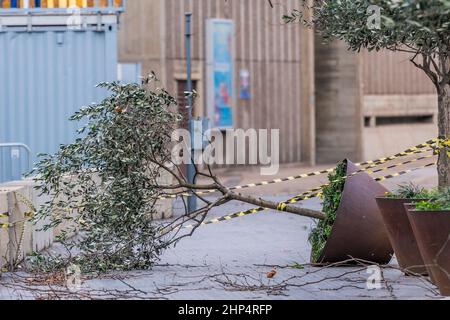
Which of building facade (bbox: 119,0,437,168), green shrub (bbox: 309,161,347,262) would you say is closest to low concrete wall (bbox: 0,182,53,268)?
green shrub (bbox: 309,161,347,262)

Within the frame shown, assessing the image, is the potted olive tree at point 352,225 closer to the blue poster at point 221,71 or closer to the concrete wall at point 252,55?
the concrete wall at point 252,55

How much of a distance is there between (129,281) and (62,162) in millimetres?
1565

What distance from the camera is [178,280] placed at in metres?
11.5

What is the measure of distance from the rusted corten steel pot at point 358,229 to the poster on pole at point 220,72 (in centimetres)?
1650

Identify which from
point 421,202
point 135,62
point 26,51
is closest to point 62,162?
point 421,202

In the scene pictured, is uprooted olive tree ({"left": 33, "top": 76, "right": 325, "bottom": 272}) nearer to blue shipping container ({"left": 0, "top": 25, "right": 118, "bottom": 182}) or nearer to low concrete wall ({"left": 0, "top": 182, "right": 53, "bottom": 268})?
low concrete wall ({"left": 0, "top": 182, "right": 53, "bottom": 268})

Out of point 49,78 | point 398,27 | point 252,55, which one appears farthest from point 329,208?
point 252,55

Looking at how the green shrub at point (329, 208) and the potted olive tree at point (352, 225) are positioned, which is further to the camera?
the green shrub at point (329, 208)

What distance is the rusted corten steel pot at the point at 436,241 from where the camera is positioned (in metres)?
9.57

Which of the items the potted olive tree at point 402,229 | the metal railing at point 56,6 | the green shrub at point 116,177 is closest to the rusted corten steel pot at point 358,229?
the potted olive tree at point 402,229

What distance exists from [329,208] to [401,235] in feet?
4.05

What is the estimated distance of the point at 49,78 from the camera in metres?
18.3
